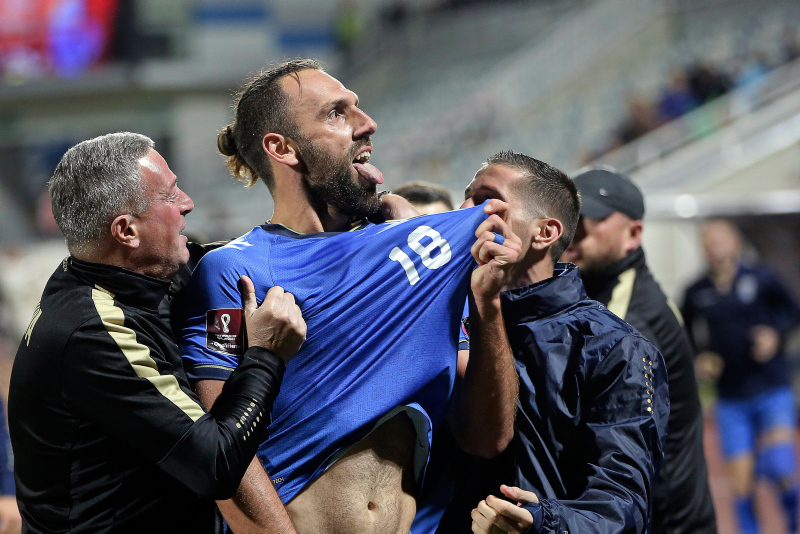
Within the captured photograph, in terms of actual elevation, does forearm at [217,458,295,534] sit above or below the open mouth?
below

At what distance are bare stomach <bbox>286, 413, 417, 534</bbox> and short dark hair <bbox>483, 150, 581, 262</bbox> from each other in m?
0.86

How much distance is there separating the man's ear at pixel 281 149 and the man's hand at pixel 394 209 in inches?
15.0

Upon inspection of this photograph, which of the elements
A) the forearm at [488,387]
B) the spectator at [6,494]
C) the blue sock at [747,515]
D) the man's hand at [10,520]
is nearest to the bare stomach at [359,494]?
the forearm at [488,387]

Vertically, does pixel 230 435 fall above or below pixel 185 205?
below

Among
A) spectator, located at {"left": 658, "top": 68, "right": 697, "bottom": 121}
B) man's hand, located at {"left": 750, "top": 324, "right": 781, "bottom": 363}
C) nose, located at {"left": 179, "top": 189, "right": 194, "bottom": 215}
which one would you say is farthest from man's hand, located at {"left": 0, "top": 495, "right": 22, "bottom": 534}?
spectator, located at {"left": 658, "top": 68, "right": 697, "bottom": 121}

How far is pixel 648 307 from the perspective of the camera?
4.08 m

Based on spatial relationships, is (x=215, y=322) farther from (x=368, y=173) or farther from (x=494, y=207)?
(x=494, y=207)

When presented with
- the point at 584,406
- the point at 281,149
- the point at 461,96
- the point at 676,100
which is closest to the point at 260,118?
the point at 281,149

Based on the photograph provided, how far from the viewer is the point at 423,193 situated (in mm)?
4379

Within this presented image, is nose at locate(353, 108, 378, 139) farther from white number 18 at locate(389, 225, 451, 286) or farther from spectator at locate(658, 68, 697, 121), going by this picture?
spectator at locate(658, 68, 697, 121)

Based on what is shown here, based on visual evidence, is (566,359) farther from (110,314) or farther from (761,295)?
(761,295)

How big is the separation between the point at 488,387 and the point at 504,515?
42 cm

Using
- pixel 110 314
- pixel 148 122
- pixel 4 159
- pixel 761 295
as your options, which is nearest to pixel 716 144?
pixel 761 295

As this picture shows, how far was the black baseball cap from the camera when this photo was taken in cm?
428
